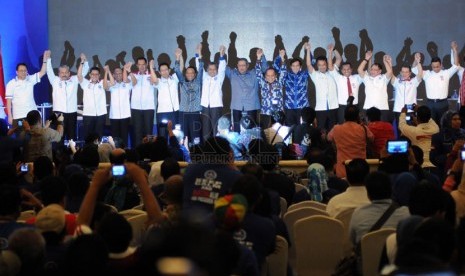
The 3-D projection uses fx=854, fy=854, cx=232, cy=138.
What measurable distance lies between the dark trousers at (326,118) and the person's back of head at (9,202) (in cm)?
1088

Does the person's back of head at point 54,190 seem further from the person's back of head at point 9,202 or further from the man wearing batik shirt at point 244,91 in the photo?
the man wearing batik shirt at point 244,91

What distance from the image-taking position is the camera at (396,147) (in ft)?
26.9

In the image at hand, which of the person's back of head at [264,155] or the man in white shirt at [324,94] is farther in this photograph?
the man in white shirt at [324,94]

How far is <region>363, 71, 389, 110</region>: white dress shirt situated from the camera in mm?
15883

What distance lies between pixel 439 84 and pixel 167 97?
5.07 metres

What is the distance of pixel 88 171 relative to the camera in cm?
841

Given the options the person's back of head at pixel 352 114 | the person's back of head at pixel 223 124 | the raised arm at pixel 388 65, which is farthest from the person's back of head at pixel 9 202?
the raised arm at pixel 388 65

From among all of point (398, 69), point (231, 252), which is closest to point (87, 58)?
point (398, 69)

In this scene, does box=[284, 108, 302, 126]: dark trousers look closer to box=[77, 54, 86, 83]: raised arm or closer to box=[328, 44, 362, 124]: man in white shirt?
box=[328, 44, 362, 124]: man in white shirt

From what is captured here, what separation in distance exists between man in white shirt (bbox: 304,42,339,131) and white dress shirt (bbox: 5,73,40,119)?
17.0 feet

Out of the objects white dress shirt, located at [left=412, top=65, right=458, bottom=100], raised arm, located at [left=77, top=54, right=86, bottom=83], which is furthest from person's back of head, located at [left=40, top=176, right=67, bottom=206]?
white dress shirt, located at [left=412, top=65, right=458, bottom=100]

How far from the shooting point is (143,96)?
51.9ft

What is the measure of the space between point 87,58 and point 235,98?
12.6ft

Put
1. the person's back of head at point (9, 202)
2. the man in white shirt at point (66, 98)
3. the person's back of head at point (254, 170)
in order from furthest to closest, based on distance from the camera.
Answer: the man in white shirt at point (66, 98)
the person's back of head at point (254, 170)
the person's back of head at point (9, 202)
